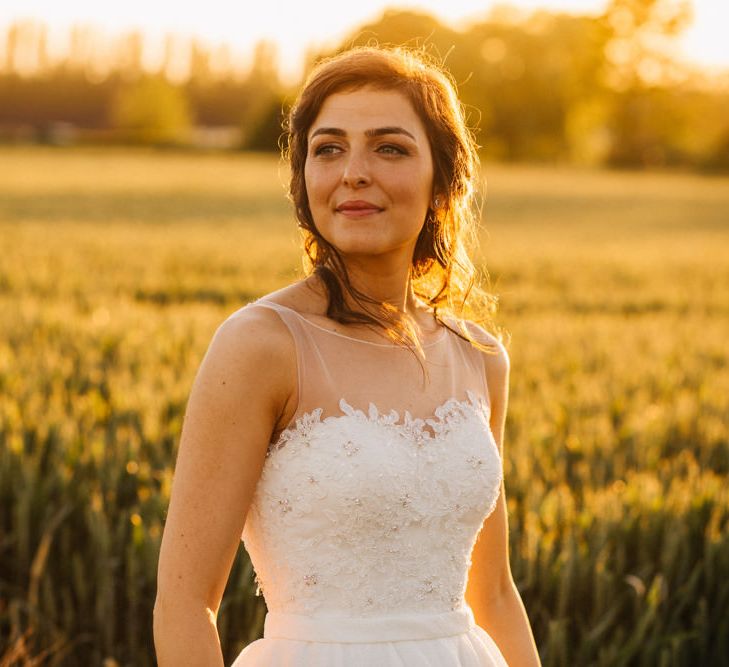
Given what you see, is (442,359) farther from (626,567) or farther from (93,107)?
(93,107)

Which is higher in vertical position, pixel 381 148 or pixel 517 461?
pixel 381 148

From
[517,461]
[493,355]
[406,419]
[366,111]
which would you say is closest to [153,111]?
[517,461]

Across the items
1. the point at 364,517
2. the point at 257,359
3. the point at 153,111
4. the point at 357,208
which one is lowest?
the point at 153,111

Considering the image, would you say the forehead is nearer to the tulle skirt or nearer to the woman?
the woman

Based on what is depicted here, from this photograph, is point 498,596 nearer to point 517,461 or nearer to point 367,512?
point 367,512

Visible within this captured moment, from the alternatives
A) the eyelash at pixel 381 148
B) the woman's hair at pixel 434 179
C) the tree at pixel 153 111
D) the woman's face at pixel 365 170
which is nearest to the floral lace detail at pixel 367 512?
the woman's hair at pixel 434 179

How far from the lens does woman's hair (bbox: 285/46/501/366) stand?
95.0 inches

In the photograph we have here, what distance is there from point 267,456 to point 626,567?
9.74 ft

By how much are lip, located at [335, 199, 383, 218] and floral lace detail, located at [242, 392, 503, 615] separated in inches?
15.7

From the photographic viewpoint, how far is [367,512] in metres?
2.19

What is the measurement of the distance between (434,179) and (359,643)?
1.02 m

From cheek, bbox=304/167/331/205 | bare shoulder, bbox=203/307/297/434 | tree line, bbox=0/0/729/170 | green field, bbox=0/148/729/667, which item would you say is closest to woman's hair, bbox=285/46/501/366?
cheek, bbox=304/167/331/205

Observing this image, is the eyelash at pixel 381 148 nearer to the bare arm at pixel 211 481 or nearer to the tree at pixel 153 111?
the bare arm at pixel 211 481

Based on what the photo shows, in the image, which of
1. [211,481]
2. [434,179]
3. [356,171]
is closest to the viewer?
[211,481]
